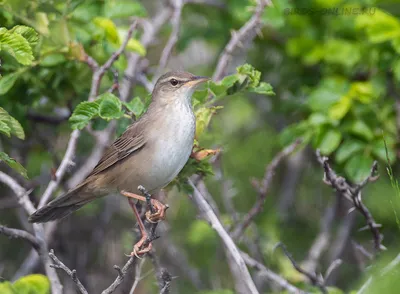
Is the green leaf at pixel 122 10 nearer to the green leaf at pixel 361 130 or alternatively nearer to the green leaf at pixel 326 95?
the green leaf at pixel 326 95

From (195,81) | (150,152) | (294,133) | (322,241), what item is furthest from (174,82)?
(322,241)

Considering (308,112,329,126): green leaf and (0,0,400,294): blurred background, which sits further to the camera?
(308,112,329,126): green leaf

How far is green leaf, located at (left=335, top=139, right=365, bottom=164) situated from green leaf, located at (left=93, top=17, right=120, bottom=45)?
171 centimetres

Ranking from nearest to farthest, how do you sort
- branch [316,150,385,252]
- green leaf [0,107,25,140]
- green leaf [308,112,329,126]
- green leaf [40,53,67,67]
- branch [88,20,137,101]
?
green leaf [0,107,25,140]
branch [316,150,385,252]
branch [88,20,137,101]
green leaf [40,53,67,67]
green leaf [308,112,329,126]

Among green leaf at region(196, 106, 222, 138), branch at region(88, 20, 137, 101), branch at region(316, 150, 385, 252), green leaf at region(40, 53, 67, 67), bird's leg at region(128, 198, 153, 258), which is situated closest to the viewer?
bird's leg at region(128, 198, 153, 258)

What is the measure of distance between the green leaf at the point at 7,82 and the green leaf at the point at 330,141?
6.78 feet

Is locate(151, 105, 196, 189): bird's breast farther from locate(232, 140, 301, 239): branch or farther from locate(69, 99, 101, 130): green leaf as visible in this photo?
locate(232, 140, 301, 239): branch

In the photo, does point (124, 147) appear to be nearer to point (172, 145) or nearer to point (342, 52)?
point (172, 145)

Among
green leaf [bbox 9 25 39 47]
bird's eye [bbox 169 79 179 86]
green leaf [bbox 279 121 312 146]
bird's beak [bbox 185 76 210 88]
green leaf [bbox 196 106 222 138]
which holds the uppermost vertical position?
green leaf [bbox 9 25 39 47]

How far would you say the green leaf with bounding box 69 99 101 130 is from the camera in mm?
3836

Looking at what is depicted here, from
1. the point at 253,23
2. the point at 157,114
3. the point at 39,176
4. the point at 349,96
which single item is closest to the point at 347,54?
the point at 349,96

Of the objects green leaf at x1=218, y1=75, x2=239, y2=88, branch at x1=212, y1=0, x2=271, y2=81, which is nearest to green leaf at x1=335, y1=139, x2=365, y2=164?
branch at x1=212, y1=0, x2=271, y2=81

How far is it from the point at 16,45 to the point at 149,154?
108cm

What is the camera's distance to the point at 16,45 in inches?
138
